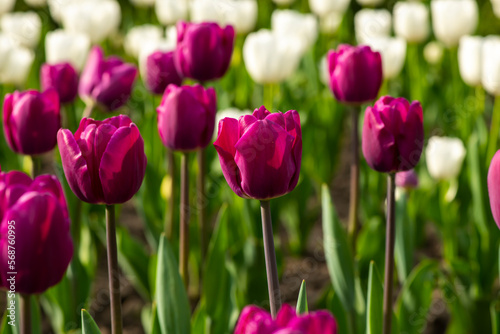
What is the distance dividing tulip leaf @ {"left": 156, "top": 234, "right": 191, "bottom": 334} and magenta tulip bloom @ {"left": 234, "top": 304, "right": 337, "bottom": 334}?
2.53 ft

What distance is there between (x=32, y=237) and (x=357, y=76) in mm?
1159

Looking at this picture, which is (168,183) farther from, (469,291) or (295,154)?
(295,154)

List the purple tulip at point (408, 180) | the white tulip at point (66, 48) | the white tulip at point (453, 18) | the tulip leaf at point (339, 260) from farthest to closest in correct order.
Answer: the white tulip at point (453, 18)
the white tulip at point (66, 48)
the purple tulip at point (408, 180)
the tulip leaf at point (339, 260)

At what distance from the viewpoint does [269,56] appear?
2.93 metres

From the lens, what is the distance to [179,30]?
7.38 feet

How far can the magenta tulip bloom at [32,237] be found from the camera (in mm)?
1008

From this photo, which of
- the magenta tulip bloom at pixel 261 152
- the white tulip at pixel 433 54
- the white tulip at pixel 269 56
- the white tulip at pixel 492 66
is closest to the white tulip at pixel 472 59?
the white tulip at pixel 492 66

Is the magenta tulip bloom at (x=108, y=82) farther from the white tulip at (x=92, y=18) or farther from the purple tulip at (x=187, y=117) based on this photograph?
the white tulip at (x=92, y=18)

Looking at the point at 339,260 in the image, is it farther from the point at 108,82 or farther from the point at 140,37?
the point at 140,37

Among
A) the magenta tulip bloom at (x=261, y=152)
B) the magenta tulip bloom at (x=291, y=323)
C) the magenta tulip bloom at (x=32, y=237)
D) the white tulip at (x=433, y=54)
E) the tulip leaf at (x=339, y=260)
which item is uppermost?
the white tulip at (x=433, y=54)

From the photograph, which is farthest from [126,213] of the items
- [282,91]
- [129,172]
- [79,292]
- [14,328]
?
[129,172]

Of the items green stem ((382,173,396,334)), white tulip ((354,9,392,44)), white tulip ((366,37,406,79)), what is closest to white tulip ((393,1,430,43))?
white tulip ((354,9,392,44))

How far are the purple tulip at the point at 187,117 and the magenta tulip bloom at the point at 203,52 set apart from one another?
1.27 feet

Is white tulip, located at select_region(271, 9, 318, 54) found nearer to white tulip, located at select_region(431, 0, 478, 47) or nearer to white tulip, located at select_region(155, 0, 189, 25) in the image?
white tulip, located at select_region(431, 0, 478, 47)
